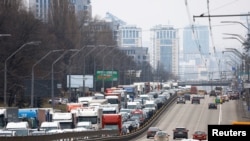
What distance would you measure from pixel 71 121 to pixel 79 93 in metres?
67.7

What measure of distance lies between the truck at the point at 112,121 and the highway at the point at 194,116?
6.63 metres

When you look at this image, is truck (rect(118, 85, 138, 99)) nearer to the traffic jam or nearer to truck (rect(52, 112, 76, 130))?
the traffic jam

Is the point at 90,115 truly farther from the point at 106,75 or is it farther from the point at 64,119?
the point at 106,75

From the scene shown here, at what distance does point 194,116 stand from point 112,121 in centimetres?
3423

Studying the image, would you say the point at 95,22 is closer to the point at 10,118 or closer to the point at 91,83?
the point at 91,83

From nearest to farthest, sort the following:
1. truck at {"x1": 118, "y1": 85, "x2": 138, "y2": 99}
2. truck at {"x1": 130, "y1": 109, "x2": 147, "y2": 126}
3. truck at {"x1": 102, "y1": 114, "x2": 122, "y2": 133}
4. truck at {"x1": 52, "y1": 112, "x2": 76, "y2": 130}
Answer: truck at {"x1": 52, "y1": 112, "x2": 76, "y2": 130} < truck at {"x1": 102, "y1": 114, "x2": 122, "y2": 133} < truck at {"x1": 130, "y1": 109, "x2": 147, "y2": 126} < truck at {"x1": 118, "y1": 85, "x2": 138, "y2": 99}

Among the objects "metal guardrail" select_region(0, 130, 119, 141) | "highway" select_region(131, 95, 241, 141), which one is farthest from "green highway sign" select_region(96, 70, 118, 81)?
"metal guardrail" select_region(0, 130, 119, 141)

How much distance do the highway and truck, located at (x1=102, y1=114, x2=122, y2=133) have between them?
663cm

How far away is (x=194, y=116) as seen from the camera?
96.7m

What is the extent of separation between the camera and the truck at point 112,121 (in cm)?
6306

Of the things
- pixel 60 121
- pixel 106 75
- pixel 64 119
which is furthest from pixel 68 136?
pixel 106 75

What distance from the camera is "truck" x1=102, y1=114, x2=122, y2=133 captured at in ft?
207

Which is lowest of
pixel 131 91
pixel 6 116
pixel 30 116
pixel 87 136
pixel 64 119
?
pixel 87 136

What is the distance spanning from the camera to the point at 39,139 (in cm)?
3441
